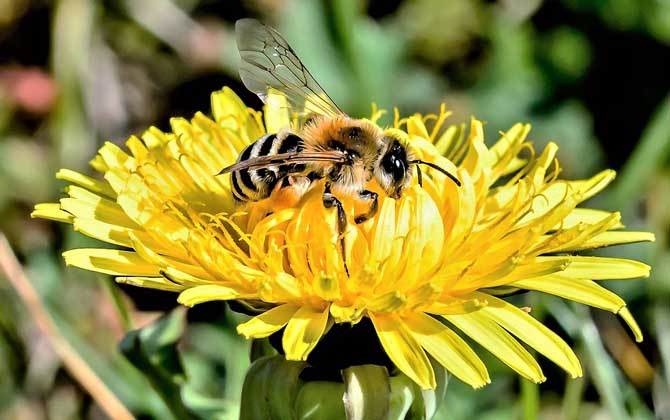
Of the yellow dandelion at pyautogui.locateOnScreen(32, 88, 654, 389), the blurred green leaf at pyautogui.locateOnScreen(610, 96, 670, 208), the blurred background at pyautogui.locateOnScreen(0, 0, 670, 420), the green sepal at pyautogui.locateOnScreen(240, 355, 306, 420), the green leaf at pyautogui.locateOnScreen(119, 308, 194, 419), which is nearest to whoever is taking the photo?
the yellow dandelion at pyautogui.locateOnScreen(32, 88, 654, 389)

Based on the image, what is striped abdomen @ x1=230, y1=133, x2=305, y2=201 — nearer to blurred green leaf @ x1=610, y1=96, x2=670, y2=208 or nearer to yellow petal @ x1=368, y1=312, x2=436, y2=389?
yellow petal @ x1=368, y1=312, x2=436, y2=389

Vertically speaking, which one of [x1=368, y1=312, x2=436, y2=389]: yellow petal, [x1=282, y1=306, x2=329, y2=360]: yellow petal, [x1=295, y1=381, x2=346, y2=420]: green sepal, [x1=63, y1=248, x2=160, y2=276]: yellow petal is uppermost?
[x1=63, y1=248, x2=160, y2=276]: yellow petal

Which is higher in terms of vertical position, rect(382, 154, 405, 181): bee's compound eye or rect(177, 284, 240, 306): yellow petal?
rect(382, 154, 405, 181): bee's compound eye

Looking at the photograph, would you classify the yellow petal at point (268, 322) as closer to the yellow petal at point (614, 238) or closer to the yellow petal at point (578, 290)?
the yellow petal at point (578, 290)

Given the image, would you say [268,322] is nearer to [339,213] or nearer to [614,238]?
[339,213]

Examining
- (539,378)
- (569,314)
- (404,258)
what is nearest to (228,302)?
(404,258)

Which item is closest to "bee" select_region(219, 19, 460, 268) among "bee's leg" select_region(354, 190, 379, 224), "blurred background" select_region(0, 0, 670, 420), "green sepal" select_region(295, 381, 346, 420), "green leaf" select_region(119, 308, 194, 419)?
"bee's leg" select_region(354, 190, 379, 224)
